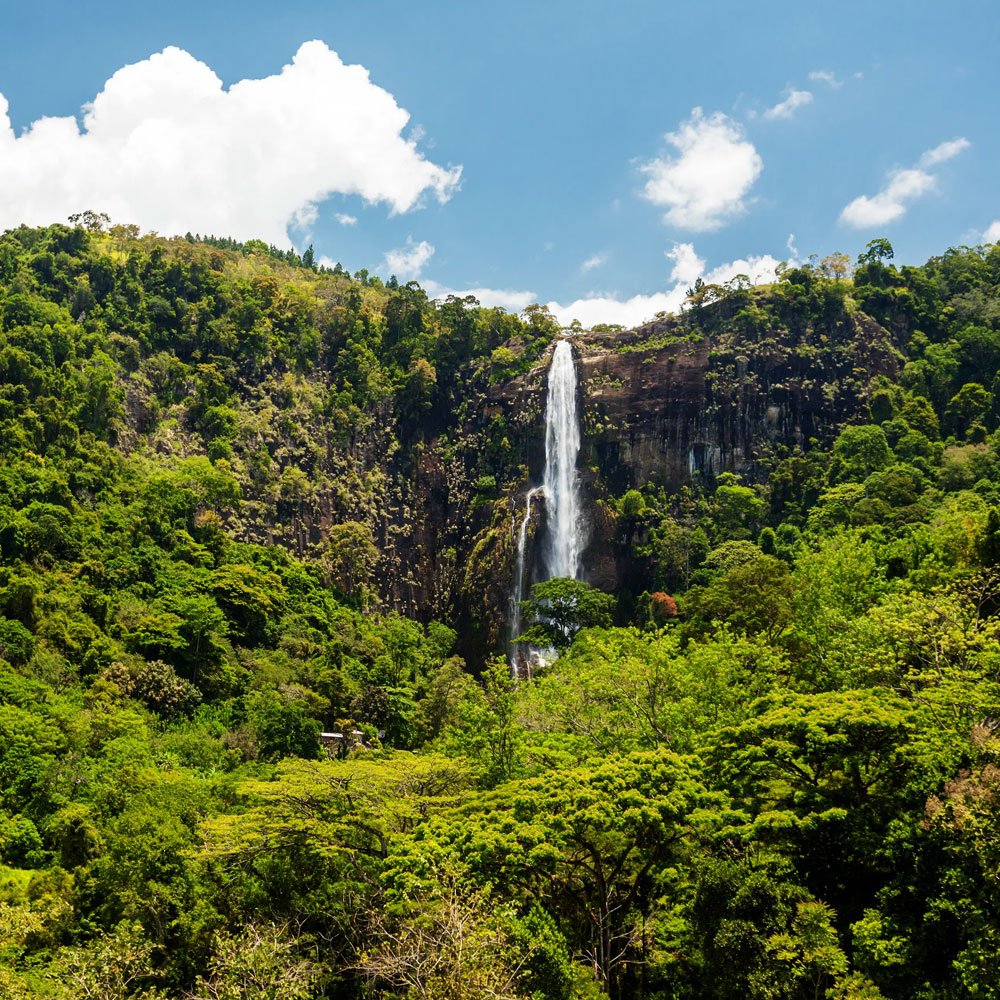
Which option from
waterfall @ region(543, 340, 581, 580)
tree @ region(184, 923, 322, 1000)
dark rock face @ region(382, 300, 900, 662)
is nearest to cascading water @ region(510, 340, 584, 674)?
waterfall @ region(543, 340, 581, 580)

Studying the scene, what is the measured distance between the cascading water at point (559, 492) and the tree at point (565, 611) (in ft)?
15.5

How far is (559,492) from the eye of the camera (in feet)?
173

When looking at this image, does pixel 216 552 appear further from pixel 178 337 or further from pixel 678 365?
pixel 678 365

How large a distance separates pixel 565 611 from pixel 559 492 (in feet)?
37.8

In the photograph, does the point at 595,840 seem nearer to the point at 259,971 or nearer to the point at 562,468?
the point at 259,971

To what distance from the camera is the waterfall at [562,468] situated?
166ft

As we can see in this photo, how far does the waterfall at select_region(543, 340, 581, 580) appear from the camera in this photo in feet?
166

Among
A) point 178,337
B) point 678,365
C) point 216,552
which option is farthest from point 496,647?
point 178,337

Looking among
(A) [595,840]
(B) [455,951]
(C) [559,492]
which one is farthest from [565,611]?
(B) [455,951]

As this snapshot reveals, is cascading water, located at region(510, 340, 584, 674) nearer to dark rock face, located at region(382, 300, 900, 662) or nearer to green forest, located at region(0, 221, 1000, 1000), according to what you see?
dark rock face, located at region(382, 300, 900, 662)

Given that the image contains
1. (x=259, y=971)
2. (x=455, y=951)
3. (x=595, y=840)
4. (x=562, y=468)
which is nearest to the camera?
(x=455, y=951)

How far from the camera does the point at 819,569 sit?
88.4 ft

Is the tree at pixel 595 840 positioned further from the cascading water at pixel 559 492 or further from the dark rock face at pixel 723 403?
the dark rock face at pixel 723 403

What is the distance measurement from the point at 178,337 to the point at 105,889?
43447 mm
